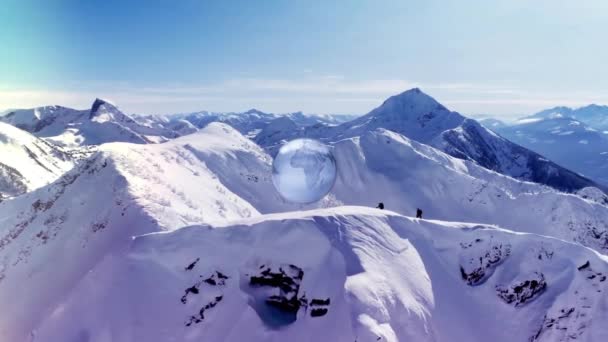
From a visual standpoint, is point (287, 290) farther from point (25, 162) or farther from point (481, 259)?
point (25, 162)

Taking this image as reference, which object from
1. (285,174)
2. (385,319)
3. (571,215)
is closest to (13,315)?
(285,174)

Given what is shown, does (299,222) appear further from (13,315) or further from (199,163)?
(199,163)

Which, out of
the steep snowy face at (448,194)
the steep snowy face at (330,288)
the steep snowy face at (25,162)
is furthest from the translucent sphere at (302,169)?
the steep snowy face at (25,162)

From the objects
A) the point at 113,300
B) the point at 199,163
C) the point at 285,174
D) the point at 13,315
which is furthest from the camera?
the point at 199,163

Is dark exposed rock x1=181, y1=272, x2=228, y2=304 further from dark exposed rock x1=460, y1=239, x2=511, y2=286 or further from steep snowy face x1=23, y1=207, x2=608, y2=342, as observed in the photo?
dark exposed rock x1=460, y1=239, x2=511, y2=286

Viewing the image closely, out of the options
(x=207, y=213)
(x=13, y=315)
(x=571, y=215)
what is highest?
(x=207, y=213)

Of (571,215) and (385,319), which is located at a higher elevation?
(385,319)
